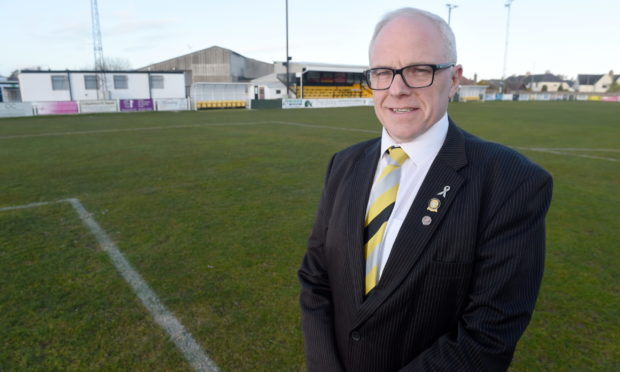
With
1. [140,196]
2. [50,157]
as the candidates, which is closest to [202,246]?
[140,196]

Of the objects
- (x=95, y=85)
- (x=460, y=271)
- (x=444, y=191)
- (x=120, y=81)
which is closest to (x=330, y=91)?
(x=120, y=81)

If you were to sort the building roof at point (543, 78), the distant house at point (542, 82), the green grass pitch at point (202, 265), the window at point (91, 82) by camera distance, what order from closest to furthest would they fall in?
the green grass pitch at point (202, 265)
the window at point (91, 82)
the distant house at point (542, 82)
the building roof at point (543, 78)

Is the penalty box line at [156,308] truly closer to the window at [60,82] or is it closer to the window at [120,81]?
the window at [60,82]

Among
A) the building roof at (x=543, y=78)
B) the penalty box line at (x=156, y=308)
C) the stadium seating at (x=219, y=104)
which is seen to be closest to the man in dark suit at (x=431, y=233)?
the penalty box line at (x=156, y=308)

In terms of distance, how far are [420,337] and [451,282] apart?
240 mm

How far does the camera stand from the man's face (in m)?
1.47

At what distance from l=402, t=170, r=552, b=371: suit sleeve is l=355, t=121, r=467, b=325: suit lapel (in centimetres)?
17

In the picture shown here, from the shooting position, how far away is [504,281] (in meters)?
1.40

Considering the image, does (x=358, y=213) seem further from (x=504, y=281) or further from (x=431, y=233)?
(x=504, y=281)

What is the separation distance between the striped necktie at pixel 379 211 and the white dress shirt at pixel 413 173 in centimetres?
2

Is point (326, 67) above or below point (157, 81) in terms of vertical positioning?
above

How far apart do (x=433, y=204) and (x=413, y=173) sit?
0.57ft

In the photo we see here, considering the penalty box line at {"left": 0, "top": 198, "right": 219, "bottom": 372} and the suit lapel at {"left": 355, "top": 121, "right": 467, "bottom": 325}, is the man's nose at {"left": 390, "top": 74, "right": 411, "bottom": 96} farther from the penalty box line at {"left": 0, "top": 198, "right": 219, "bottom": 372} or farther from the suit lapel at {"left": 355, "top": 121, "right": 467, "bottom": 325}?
the penalty box line at {"left": 0, "top": 198, "right": 219, "bottom": 372}

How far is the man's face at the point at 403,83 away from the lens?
147 cm
